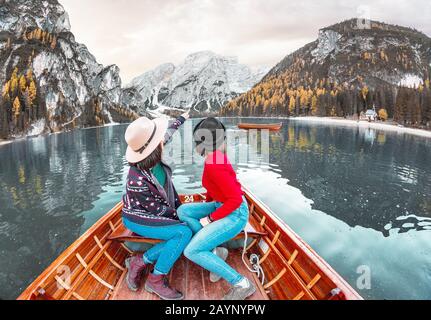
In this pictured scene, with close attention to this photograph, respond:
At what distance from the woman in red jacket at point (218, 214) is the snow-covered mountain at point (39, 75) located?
4237 inches

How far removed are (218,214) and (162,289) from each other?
175 centimetres

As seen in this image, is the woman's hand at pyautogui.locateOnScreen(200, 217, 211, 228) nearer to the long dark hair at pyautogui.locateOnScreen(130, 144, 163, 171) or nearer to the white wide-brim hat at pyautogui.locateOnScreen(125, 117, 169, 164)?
the long dark hair at pyautogui.locateOnScreen(130, 144, 163, 171)

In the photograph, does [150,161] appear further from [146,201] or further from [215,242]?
[215,242]

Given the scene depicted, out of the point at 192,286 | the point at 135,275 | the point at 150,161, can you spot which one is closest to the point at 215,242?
the point at 192,286

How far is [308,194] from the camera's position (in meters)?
21.1

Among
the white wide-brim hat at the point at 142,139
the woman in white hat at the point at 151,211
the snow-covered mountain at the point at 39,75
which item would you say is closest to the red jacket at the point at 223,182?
the woman in white hat at the point at 151,211

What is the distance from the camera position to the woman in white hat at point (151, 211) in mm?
5340

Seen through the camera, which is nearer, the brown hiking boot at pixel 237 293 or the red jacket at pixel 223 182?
the brown hiking boot at pixel 237 293

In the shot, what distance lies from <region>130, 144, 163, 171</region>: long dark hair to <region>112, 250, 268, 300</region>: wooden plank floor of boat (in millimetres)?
2459

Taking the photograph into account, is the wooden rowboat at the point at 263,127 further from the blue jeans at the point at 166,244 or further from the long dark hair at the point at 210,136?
the blue jeans at the point at 166,244

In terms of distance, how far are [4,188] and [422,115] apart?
10821 cm

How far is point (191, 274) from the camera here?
20.1 feet

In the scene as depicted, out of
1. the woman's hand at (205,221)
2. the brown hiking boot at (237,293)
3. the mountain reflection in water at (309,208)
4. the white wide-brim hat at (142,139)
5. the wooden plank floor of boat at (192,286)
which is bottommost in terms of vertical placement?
the mountain reflection in water at (309,208)

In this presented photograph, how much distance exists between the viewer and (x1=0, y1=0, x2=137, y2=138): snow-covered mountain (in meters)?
111
